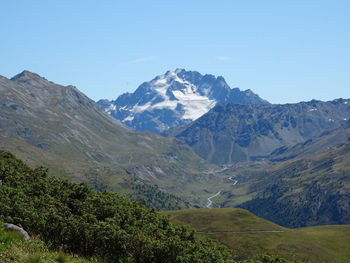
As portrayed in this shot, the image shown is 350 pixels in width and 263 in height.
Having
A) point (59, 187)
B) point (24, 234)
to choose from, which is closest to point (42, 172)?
point (59, 187)

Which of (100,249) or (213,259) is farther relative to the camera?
(213,259)

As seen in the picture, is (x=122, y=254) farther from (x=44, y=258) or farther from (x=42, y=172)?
(x=42, y=172)

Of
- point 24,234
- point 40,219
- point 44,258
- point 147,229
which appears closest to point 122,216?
point 147,229

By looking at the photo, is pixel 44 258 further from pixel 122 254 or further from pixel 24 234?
pixel 122 254

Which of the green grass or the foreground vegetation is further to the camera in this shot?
the foreground vegetation

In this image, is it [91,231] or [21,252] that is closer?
[21,252]

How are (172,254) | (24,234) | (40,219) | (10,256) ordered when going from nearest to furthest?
(10,256) < (24,234) < (40,219) < (172,254)

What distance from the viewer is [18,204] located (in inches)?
1906

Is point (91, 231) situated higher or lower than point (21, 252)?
lower

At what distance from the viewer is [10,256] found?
27031 millimetres

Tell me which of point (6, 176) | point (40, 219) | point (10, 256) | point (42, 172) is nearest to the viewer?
point (10, 256)

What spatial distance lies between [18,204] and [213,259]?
31480 millimetres

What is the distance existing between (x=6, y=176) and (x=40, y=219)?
34957 millimetres

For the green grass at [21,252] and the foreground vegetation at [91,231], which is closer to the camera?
the green grass at [21,252]
